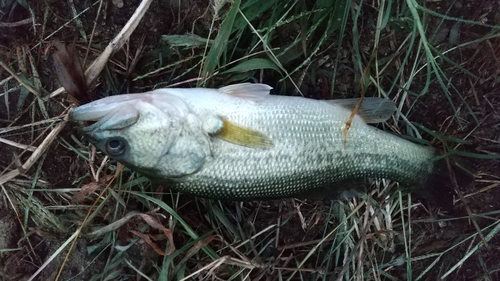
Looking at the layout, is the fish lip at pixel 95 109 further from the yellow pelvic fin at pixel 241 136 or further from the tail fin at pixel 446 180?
the tail fin at pixel 446 180

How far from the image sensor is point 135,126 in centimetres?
238

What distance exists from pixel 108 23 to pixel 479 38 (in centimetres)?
226

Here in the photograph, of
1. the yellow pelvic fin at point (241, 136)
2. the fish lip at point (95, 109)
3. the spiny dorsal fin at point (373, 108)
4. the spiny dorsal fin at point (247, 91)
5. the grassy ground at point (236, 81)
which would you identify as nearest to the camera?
the fish lip at point (95, 109)

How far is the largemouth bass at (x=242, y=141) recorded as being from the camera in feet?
7.85

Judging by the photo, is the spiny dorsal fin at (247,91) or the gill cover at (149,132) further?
the spiny dorsal fin at (247,91)

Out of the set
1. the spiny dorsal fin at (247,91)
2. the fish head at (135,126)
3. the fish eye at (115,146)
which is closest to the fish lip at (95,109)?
the fish head at (135,126)

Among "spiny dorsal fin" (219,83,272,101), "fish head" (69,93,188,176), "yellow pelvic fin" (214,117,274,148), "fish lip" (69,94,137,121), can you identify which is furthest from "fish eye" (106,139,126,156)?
"spiny dorsal fin" (219,83,272,101)

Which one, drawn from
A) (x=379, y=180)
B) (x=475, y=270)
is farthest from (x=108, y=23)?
(x=475, y=270)

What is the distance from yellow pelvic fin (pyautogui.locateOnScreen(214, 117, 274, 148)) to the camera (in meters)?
2.45

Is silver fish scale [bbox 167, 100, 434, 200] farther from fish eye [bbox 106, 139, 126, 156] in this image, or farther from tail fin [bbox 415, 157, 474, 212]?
fish eye [bbox 106, 139, 126, 156]

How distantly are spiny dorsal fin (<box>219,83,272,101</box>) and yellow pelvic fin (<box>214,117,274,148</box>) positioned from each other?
179mm

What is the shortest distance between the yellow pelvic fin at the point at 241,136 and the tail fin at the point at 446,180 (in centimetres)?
104

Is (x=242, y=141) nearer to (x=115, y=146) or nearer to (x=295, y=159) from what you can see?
(x=295, y=159)

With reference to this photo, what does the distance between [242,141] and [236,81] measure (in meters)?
0.58
